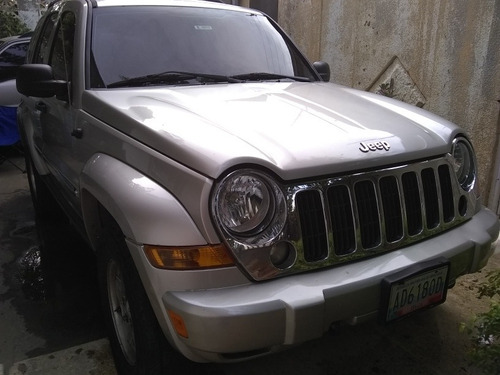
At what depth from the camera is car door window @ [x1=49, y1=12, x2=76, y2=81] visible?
2814 millimetres

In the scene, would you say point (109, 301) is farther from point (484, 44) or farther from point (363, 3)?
point (363, 3)

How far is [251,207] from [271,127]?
1.43 ft

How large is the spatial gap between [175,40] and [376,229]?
1729 millimetres

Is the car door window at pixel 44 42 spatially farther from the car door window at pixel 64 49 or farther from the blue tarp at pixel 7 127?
the blue tarp at pixel 7 127

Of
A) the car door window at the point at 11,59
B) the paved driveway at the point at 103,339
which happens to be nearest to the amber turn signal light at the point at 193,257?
the paved driveway at the point at 103,339

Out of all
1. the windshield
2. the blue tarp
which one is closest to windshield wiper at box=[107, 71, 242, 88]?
the windshield

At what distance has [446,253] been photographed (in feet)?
6.58

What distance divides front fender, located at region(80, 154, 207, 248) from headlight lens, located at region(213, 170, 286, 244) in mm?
136

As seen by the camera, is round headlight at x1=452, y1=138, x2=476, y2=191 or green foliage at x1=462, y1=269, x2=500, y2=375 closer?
green foliage at x1=462, y1=269, x2=500, y2=375

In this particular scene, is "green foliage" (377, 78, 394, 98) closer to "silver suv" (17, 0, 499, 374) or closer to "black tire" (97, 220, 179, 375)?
"silver suv" (17, 0, 499, 374)

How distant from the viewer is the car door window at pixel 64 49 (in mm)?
2814

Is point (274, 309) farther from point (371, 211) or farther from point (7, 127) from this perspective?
point (7, 127)

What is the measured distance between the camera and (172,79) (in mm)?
2658

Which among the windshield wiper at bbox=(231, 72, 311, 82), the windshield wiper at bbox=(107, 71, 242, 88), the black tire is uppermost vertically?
the windshield wiper at bbox=(107, 71, 242, 88)
